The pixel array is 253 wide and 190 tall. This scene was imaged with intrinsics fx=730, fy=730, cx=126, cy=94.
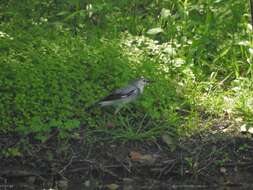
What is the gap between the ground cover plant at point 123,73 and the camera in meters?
7.95

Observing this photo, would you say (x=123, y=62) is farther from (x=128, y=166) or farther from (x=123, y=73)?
(x=128, y=166)

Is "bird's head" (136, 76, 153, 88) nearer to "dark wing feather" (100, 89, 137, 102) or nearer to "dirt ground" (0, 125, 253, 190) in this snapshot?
"dark wing feather" (100, 89, 137, 102)

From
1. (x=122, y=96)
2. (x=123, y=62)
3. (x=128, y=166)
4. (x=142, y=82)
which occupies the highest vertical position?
(x=123, y=62)

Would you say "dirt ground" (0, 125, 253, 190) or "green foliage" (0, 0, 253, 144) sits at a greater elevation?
"green foliage" (0, 0, 253, 144)

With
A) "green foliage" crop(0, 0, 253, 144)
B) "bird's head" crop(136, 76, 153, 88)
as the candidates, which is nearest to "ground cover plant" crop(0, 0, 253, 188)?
"green foliage" crop(0, 0, 253, 144)

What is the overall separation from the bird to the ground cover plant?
0.18 meters

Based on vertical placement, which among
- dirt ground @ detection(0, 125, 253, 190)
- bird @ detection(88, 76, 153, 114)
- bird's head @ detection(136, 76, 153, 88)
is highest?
bird's head @ detection(136, 76, 153, 88)

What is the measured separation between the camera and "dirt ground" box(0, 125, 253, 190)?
744cm

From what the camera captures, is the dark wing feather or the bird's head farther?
the bird's head

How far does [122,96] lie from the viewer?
8.06m

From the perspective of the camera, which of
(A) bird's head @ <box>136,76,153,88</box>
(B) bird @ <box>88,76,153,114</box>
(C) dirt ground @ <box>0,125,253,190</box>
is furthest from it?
(A) bird's head @ <box>136,76,153,88</box>

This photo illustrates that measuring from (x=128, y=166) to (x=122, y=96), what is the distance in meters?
0.85

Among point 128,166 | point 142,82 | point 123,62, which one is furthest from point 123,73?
point 128,166

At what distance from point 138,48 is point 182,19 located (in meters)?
0.99
